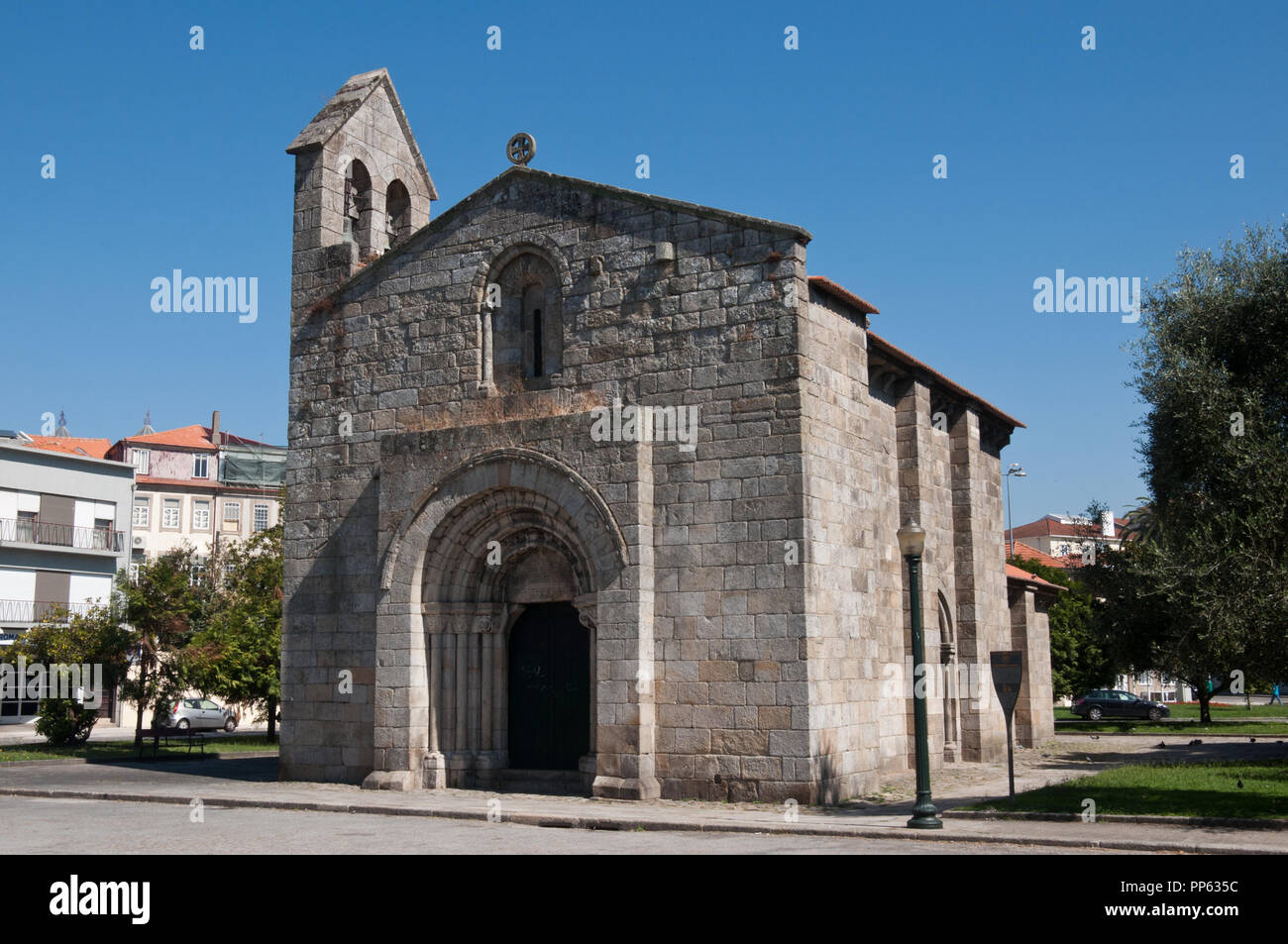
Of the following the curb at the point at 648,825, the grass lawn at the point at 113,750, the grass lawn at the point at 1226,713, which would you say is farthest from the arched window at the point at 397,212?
the grass lawn at the point at 1226,713

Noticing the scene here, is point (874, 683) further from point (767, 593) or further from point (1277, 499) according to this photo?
point (1277, 499)

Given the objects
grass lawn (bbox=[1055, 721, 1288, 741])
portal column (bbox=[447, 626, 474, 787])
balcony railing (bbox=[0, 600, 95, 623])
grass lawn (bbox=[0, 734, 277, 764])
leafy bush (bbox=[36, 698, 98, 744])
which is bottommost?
grass lawn (bbox=[1055, 721, 1288, 741])

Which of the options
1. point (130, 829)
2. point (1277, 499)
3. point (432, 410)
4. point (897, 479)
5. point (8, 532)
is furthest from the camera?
point (8, 532)

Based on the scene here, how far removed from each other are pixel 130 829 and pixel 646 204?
10482 millimetres

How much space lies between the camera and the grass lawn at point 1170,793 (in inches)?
526

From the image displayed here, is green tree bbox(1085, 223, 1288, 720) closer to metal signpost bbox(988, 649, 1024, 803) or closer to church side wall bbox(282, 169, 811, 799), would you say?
metal signpost bbox(988, 649, 1024, 803)

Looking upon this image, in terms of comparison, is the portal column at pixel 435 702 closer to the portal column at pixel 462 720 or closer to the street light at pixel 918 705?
the portal column at pixel 462 720

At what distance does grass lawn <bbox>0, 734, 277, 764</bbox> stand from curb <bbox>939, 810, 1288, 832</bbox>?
18984mm

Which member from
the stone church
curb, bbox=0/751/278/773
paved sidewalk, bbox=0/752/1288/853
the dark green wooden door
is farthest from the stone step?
curb, bbox=0/751/278/773

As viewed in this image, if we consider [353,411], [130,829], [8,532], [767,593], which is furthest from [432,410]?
[8,532]

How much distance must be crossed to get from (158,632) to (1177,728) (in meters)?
30.1

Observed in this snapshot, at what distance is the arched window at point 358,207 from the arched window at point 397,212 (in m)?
0.60

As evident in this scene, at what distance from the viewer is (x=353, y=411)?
19.2 metres

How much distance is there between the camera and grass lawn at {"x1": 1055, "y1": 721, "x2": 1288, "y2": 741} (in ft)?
109
